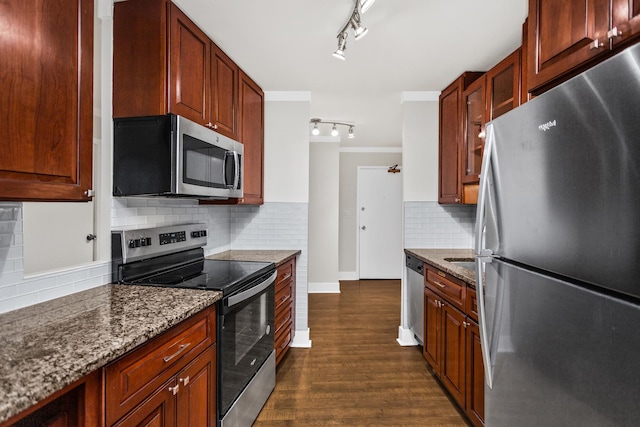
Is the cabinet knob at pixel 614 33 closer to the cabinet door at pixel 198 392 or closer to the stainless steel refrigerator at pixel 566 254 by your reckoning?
the stainless steel refrigerator at pixel 566 254

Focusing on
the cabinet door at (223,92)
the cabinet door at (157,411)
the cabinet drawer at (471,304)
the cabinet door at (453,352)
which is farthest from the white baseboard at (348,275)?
the cabinet door at (157,411)

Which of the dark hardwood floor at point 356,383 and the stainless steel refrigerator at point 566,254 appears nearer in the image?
the stainless steel refrigerator at point 566,254

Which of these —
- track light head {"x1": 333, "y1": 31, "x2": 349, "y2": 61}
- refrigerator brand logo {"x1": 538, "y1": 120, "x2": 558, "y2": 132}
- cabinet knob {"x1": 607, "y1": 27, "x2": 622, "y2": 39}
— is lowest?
refrigerator brand logo {"x1": 538, "y1": 120, "x2": 558, "y2": 132}

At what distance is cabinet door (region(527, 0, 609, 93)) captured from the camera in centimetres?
95

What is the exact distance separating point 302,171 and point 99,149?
1738 millimetres

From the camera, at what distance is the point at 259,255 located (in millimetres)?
2771

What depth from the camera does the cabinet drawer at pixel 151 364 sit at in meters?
0.93

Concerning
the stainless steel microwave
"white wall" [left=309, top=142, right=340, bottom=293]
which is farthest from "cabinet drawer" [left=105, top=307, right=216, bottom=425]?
"white wall" [left=309, top=142, right=340, bottom=293]

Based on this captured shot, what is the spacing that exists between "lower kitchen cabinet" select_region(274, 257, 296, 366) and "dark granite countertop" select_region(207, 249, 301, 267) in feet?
0.21

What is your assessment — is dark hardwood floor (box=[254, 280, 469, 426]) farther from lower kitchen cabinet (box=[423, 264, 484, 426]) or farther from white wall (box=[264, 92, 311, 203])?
white wall (box=[264, 92, 311, 203])

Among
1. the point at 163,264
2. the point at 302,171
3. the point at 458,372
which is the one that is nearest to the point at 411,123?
the point at 302,171

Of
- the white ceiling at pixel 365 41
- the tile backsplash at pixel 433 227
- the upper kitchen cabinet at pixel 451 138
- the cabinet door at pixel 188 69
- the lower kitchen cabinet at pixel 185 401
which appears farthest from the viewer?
the tile backsplash at pixel 433 227

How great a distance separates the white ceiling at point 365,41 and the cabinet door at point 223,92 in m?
0.09

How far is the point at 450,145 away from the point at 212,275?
7.53 feet
